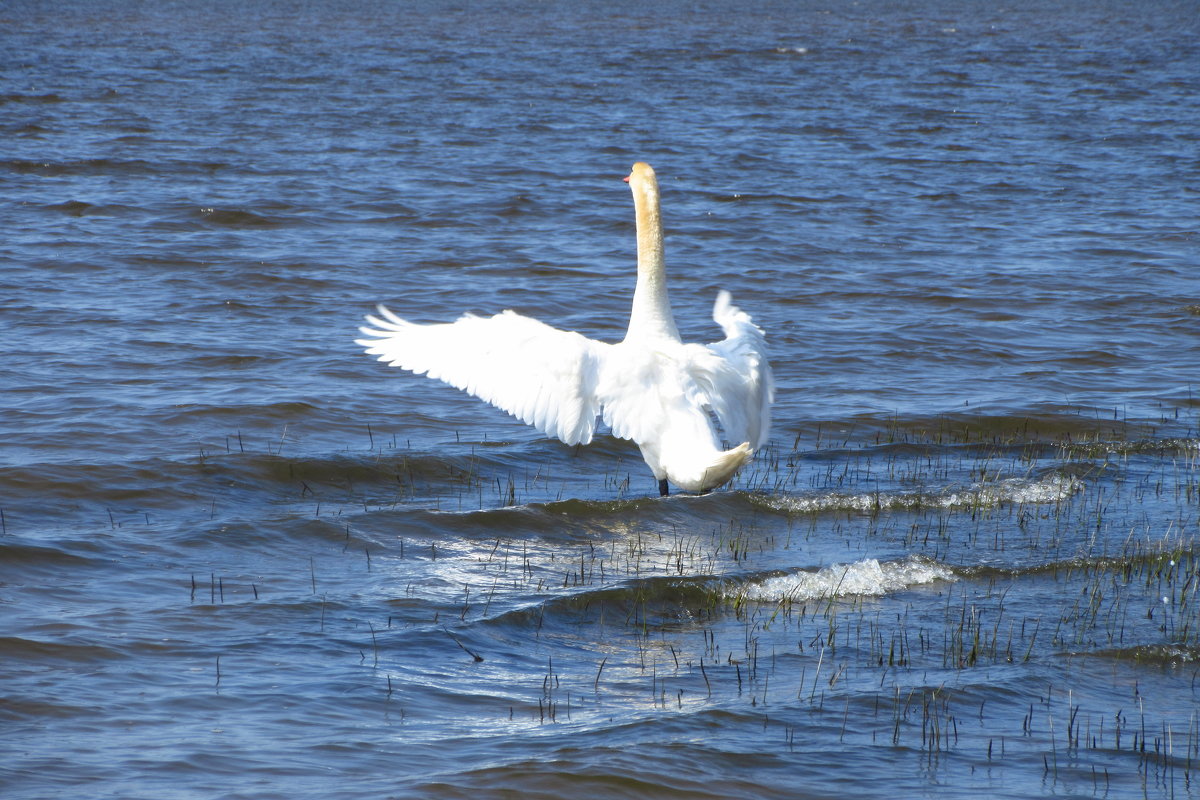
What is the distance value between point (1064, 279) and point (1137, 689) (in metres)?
10.9

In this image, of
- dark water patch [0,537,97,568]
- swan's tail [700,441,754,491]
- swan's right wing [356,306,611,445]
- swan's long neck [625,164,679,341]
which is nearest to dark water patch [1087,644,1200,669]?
swan's tail [700,441,754,491]

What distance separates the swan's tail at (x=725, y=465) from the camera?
23.2ft

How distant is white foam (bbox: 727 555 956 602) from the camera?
23.3 feet

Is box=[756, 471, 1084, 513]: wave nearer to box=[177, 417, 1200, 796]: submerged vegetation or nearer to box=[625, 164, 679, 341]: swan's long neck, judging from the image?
box=[177, 417, 1200, 796]: submerged vegetation


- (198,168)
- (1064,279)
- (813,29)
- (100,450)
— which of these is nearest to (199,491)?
(100,450)

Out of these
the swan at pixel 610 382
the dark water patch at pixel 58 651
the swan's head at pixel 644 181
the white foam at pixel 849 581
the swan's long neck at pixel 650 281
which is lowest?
the dark water patch at pixel 58 651

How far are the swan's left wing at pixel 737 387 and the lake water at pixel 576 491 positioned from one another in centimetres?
61

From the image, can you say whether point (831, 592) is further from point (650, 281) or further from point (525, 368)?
point (650, 281)

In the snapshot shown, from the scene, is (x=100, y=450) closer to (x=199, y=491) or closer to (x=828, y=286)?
(x=199, y=491)

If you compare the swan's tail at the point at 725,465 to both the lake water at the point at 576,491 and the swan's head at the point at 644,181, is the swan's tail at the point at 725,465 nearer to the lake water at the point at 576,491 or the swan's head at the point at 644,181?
the lake water at the point at 576,491

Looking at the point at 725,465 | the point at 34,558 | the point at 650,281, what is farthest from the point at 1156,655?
the point at 34,558

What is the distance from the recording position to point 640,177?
9.40 metres

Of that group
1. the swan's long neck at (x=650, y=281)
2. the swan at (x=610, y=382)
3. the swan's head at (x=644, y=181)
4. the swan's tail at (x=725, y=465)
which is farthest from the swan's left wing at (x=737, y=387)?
the swan's head at (x=644, y=181)

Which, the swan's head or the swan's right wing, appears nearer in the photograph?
the swan's right wing
